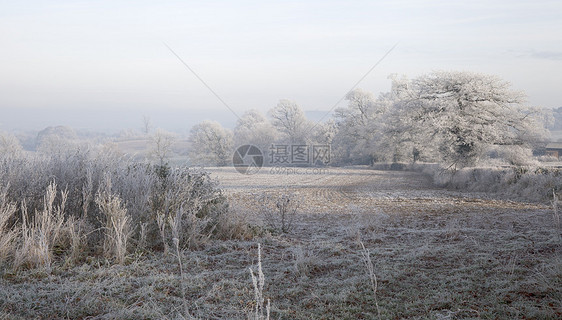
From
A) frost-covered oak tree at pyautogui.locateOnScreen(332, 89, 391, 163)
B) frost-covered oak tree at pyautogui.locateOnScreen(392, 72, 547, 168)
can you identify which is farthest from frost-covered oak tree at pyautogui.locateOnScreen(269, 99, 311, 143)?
frost-covered oak tree at pyautogui.locateOnScreen(392, 72, 547, 168)

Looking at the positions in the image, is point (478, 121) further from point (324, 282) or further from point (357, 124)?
point (324, 282)

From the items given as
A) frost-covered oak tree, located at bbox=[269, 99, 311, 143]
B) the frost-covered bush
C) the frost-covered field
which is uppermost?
frost-covered oak tree, located at bbox=[269, 99, 311, 143]

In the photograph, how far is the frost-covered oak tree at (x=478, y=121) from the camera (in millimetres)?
25297

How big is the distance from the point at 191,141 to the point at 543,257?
54.1 metres

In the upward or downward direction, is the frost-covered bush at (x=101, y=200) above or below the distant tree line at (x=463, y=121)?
below

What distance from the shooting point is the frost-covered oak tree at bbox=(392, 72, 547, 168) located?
996 inches

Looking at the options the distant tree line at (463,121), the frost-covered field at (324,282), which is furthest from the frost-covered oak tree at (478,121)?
the frost-covered field at (324,282)
